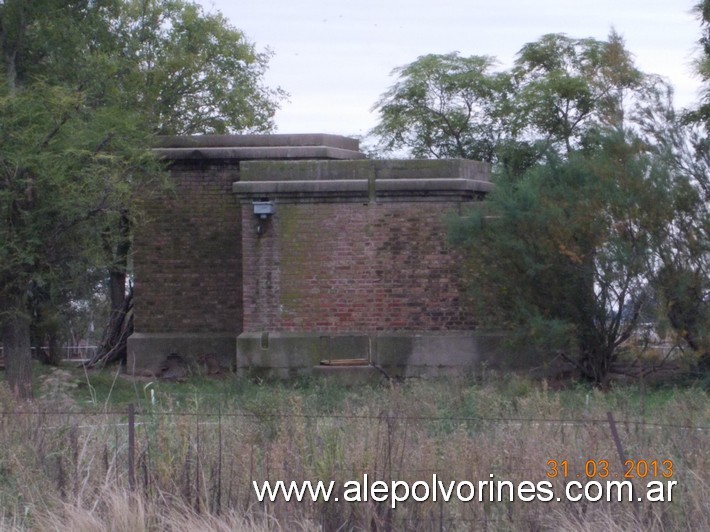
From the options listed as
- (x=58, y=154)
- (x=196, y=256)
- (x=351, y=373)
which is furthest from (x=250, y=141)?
(x=58, y=154)

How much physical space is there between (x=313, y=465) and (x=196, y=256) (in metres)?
12.3

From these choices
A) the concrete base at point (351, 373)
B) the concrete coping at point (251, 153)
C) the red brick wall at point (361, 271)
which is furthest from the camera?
the concrete coping at point (251, 153)

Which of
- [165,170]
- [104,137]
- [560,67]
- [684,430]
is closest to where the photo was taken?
[684,430]

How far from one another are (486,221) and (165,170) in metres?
6.27

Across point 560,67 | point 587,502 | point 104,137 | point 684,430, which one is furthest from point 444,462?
point 560,67

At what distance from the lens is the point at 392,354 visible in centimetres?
1808

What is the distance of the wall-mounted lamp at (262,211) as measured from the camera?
18.1m

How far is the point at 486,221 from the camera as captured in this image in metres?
17.3

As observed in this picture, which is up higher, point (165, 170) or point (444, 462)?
point (165, 170)

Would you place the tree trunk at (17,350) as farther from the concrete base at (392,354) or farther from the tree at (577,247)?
the tree at (577,247)

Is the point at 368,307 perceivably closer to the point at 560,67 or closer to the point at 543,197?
the point at 543,197

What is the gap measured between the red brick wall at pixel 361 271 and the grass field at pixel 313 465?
780 centimetres

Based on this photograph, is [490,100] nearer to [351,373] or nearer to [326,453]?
[351,373]

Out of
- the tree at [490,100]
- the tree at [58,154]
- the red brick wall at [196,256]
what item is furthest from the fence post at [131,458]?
the tree at [490,100]
